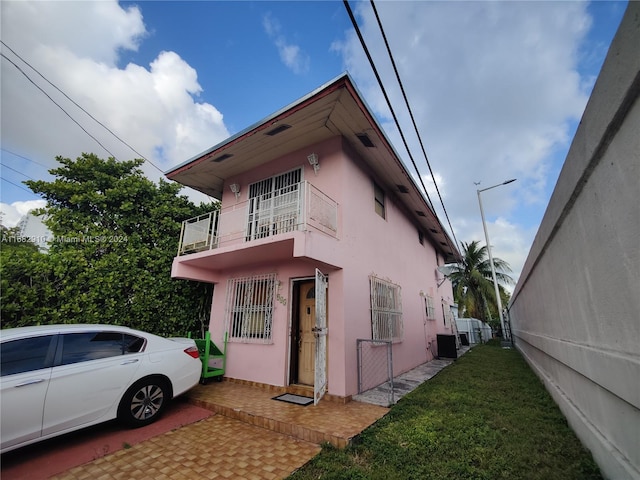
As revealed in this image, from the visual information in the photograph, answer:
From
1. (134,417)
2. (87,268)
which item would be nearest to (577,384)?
(134,417)

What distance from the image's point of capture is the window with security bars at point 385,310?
644 cm

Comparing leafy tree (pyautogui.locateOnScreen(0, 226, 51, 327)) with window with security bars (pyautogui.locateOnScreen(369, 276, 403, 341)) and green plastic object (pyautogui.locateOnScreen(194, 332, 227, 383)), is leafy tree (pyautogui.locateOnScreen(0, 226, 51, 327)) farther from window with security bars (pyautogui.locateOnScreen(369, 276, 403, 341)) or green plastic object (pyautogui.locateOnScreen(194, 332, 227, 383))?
window with security bars (pyautogui.locateOnScreen(369, 276, 403, 341))

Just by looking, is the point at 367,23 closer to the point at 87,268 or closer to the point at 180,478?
the point at 180,478

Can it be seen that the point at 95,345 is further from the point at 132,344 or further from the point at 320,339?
the point at 320,339

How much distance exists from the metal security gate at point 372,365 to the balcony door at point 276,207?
3.04 metres

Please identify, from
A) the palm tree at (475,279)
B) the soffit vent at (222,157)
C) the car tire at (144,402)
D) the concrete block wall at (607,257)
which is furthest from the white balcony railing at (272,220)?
the palm tree at (475,279)

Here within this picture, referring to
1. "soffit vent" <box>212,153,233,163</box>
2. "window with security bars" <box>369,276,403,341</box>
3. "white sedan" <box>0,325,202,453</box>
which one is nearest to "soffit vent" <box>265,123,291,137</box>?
"soffit vent" <box>212,153,233,163</box>

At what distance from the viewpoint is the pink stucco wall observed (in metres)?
5.27

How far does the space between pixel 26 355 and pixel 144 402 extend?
1.63 m

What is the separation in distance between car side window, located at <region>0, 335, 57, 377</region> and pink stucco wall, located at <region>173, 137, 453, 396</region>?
351 centimetres

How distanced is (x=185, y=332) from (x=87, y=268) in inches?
116

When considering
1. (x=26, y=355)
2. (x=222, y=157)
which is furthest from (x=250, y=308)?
(x=222, y=157)

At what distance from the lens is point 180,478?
9.19 feet

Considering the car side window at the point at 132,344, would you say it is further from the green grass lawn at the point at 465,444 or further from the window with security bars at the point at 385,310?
the window with security bars at the point at 385,310
